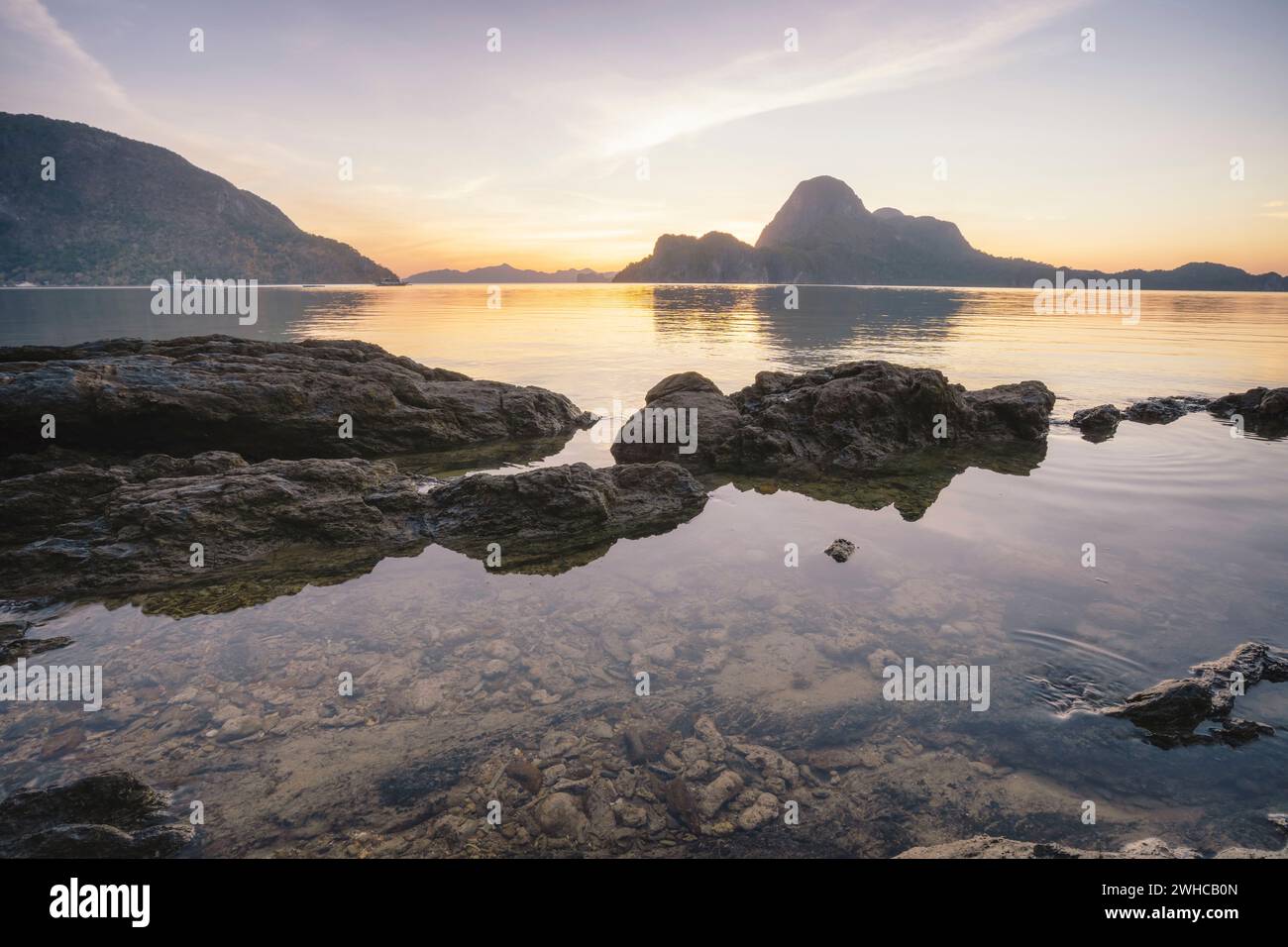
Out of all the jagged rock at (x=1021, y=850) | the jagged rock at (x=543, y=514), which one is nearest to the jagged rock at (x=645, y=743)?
the jagged rock at (x=1021, y=850)

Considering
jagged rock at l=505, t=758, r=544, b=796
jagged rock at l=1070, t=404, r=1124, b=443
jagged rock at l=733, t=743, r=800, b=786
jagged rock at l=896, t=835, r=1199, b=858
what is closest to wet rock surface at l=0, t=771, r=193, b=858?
jagged rock at l=505, t=758, r=544, b=796

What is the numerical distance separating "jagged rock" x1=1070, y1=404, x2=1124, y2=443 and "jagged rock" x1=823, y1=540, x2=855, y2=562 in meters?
15.7

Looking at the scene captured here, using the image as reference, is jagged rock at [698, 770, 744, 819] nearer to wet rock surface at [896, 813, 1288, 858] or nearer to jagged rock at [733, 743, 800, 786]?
jagged rock at [733, 743, 800, 786]

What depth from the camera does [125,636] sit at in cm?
859

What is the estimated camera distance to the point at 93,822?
5391 mm

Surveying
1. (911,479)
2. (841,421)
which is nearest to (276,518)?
(911,479)

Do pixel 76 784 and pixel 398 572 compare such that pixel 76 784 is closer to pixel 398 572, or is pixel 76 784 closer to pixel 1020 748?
pixel 398 572

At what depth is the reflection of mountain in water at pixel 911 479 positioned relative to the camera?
587 inches

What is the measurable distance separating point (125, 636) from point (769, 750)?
28.8ft

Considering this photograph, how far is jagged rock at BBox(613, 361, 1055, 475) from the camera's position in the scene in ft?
59.4

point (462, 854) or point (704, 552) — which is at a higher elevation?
point (704, 552)

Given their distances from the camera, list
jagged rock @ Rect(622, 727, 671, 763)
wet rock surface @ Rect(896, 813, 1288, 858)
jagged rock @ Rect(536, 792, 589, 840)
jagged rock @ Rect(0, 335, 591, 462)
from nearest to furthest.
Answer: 1. wet rock surface @ Rect(896, 813, 1288, 858)
2. jagged rock @ Rect(536, 792, 589, 840)
3. jagged rock @ Rect(622, 727, 671, 763)
4. jagged rock @ Rect(0, 335, 591, 462)

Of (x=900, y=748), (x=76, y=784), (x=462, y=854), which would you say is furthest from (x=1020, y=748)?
(x=76, y=784)
